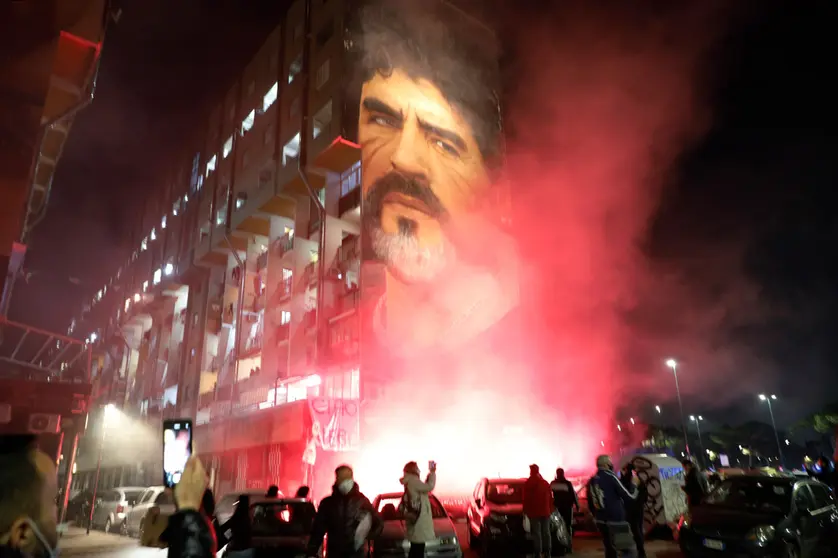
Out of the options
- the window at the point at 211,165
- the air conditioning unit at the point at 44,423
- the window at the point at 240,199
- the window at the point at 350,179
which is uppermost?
the window at the point at 211,165

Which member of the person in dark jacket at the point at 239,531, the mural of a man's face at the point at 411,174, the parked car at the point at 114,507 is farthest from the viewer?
the mural of a man's face at the point at 411,174

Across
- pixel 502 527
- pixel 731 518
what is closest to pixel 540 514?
pixel 502 527

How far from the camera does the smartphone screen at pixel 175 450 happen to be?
7.25m

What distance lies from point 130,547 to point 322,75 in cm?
2236

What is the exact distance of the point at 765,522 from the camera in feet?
24.0

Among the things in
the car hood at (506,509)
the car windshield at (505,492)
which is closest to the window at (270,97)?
the car windshield at (505,492)

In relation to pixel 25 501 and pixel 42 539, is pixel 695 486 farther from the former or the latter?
pixel 25 501

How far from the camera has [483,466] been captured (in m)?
23.2

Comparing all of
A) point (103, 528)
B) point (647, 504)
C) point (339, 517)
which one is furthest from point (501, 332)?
point (339, 517)

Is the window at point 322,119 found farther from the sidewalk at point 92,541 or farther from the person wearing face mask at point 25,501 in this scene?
the person wearing face mask at point 25,501

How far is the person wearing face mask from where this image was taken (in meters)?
4.04

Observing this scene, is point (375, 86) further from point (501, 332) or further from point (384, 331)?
point (501, 332)

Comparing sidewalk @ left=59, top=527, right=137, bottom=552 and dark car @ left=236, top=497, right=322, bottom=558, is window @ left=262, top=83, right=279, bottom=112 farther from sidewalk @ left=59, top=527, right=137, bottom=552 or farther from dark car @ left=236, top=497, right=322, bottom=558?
dark car @ left=236, top=497, right=322, bottom=558

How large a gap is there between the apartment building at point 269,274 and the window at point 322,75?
0.35 feet
